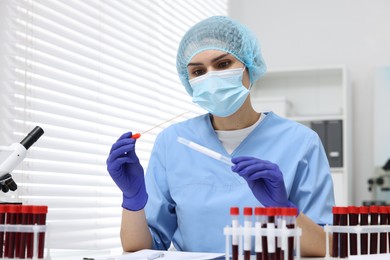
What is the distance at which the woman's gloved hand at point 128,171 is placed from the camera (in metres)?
1.32

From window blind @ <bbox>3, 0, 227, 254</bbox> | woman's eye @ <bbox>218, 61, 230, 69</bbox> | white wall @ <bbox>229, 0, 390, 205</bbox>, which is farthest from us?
white wall @ <bbox>229, 0, 390, 205</bbox>

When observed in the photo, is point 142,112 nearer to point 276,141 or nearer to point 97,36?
point 97,36

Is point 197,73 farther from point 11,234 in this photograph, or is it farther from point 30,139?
point 11,234

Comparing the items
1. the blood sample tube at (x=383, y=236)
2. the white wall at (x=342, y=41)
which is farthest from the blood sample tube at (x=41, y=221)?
the white wall at (x=342, y=41)

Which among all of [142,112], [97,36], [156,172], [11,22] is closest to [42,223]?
[156,172]

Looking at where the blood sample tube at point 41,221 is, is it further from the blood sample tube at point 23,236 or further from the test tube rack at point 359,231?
the test tube rack at point 359,231

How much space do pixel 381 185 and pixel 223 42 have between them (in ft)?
7.66

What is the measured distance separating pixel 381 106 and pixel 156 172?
240 centimetres

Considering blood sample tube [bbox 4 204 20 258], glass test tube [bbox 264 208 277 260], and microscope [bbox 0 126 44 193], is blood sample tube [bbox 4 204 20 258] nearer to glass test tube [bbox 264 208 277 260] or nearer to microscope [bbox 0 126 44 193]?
microscope [bbox 0 126 44 193]

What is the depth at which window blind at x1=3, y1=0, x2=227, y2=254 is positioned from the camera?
6.65ft

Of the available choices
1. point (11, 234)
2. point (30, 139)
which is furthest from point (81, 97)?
point (11, 234)

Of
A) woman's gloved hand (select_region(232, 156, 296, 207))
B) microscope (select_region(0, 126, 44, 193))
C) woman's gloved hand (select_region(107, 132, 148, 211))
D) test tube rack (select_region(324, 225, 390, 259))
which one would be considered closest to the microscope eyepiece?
microscope (select_region(0, 126, 44, 193))

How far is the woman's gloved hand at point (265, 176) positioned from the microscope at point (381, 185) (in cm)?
254

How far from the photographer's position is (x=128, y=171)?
141 cm
